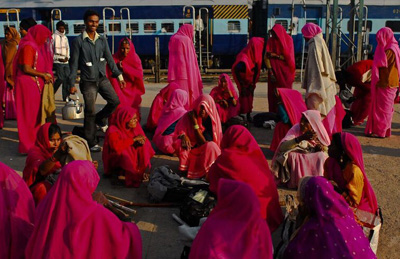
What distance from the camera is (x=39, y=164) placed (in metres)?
4.29

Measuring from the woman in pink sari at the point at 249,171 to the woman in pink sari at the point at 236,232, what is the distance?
49.1 inches

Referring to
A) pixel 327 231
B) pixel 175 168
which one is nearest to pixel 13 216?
pixel 327 231

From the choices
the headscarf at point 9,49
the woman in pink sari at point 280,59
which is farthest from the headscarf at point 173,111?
the headscarf at point 9,49

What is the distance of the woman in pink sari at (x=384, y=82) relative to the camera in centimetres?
740

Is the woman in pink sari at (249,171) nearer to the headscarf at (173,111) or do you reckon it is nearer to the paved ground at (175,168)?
the paved ground at (175,168)

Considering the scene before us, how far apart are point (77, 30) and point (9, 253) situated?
15788 mm

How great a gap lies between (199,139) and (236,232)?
3041 millimetres

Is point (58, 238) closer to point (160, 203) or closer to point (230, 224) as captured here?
point (230, 224)

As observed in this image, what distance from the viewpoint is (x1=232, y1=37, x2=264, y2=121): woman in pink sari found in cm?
861

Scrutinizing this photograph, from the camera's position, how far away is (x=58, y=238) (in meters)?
3.04

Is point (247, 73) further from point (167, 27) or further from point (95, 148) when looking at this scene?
point (167, 27)

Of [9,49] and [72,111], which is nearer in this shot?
[9,49]

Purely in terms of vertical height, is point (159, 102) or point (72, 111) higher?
point (159, 102)

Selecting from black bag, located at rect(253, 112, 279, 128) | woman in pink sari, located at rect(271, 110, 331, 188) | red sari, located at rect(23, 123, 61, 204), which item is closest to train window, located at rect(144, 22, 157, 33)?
black bag, located at rect(253, 112, 279, 128)
